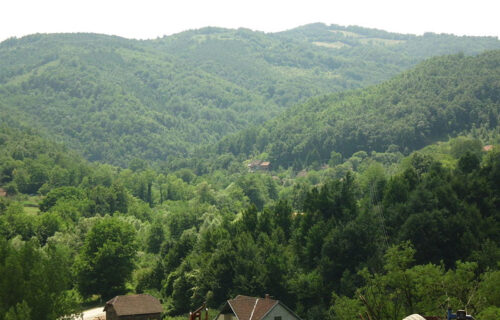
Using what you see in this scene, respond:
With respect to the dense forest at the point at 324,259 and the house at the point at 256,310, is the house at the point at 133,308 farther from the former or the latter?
the house at the point at 256,310

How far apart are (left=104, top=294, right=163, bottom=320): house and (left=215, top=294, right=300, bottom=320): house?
19477 millimetres

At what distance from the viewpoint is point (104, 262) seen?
106688 millimetres

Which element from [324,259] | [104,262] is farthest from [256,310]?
[104,262]

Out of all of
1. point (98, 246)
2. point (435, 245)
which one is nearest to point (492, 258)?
point (435, 245)

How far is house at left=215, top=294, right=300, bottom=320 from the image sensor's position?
70.6 meters


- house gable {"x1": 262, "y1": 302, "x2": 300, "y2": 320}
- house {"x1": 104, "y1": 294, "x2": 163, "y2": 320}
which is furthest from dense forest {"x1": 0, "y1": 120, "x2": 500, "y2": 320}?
house gable {"x1": 262, "y1": 302, "x2": 300, "y2": 320}

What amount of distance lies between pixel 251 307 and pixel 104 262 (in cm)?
3983

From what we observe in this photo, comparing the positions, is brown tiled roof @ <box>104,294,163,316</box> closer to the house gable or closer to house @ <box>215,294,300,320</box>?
house @ <box>215,294,300,320</box>

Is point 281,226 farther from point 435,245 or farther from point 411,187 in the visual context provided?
point 435,245

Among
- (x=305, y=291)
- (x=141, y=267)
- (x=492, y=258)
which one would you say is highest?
(x=492, y=258)

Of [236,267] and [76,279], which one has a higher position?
[236,267]

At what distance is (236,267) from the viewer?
3514 inches

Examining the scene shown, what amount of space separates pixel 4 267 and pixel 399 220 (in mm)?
42365

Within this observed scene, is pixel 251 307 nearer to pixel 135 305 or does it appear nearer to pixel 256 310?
pixel 256 310
